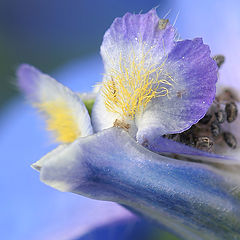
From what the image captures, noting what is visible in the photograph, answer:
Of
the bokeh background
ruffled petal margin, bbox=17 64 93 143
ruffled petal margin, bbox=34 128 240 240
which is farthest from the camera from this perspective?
the bokeh background

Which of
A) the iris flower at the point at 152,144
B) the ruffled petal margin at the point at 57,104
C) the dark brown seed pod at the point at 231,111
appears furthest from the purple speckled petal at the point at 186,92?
the dark brown seed pod at the point at 231,111

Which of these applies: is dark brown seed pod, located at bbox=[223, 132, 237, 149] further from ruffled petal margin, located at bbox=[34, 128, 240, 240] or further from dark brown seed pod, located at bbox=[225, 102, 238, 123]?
ruffled petal margin, located at bbox=[34, 128, 240, 240]

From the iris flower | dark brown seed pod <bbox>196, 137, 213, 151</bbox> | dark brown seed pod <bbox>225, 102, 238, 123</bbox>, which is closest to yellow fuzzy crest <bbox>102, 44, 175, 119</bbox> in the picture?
the iris flower

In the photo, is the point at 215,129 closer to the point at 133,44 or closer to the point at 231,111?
the point at 231,111

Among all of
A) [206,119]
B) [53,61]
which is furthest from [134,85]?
[53,61]

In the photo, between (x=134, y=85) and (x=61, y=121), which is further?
(x=61, y=121)

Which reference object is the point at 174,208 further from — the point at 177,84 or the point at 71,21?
the point at 71,21
